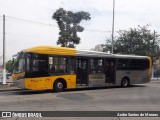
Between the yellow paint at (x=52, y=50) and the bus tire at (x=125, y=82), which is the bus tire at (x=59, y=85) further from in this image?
the bus tire at (x=125, y=82)

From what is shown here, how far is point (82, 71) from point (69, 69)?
1220mm

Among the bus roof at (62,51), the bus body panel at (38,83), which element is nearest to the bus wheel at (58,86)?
the bus body panel at (38,83)

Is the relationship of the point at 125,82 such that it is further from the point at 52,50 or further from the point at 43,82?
the point at 43,82

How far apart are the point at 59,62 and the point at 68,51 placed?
1.09m

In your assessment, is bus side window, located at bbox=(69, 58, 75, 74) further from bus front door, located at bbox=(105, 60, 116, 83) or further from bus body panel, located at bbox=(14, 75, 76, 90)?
bus front door, located at bbox=(105, 60, 116, 83)

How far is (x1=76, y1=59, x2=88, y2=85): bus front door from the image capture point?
2128 centimetres

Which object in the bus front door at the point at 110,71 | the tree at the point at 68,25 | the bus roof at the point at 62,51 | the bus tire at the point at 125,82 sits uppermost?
the tree at the point at 68,25

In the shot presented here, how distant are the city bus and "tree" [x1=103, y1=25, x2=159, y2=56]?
2062 cm

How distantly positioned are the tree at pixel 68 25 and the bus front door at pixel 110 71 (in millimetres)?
19162

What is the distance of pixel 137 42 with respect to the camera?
4597cm

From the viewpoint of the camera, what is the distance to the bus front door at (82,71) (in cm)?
2128

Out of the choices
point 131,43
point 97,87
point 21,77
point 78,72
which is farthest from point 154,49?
point 21,77

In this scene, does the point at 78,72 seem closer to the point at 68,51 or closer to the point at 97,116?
the point at 68,51

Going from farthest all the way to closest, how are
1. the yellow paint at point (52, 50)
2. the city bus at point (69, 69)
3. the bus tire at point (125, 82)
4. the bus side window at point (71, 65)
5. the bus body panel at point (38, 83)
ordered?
1. the bus tire at point (125, 82)
2. the bus side window at point (71, 65)
3. the yellow paint at point (52, 50)
4. the city bus at point (69, 69)
5. the bus body panel at point (38, 83)
